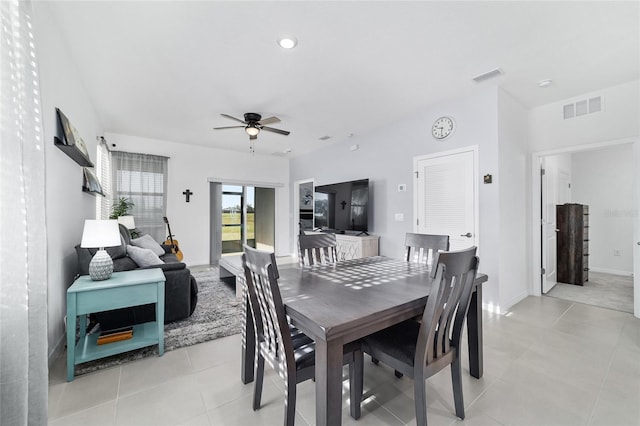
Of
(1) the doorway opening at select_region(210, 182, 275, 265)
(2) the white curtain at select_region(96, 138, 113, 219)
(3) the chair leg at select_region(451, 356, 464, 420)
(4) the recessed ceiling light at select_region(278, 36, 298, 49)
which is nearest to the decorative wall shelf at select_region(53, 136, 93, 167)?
(2) the white curtain at select_region(96, 138, 113, 219)

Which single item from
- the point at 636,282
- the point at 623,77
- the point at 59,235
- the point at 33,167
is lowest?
the point at 636,282

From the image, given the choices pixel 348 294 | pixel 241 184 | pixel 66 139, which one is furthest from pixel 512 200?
pixel 241 184

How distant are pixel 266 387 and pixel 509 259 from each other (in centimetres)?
319

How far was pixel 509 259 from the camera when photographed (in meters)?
3.42

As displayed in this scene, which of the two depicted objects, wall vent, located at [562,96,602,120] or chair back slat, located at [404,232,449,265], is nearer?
chair back slat, located at [404,232,449,265]

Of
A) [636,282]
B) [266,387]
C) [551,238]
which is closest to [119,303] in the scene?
[266,387]

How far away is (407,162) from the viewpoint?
13.9 ft

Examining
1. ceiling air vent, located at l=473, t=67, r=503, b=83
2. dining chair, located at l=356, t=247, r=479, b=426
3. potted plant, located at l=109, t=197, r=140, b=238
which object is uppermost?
ceiling air vent, located at l=473, t=67, r=503, b=83

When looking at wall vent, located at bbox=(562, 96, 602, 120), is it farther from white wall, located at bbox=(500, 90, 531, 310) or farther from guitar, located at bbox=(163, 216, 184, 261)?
guitar, located at bbox=(163, 216, 184, 261)

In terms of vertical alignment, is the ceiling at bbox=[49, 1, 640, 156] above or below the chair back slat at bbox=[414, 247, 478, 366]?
above

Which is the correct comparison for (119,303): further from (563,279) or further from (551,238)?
(563,279)

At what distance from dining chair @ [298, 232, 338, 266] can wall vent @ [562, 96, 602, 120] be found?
11.5 feet

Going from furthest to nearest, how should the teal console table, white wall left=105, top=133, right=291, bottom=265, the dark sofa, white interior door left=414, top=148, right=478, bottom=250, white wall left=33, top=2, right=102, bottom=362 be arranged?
white wall left=105, top=133, right=291, bottom=265 < white interior door left=414, top=148, right=478, bottom=250 < the dark sofa < white wall left=33, top=2, right=102, bottom=362 < the teal console table

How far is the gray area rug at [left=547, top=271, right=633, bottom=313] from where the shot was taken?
3471 millimetres
